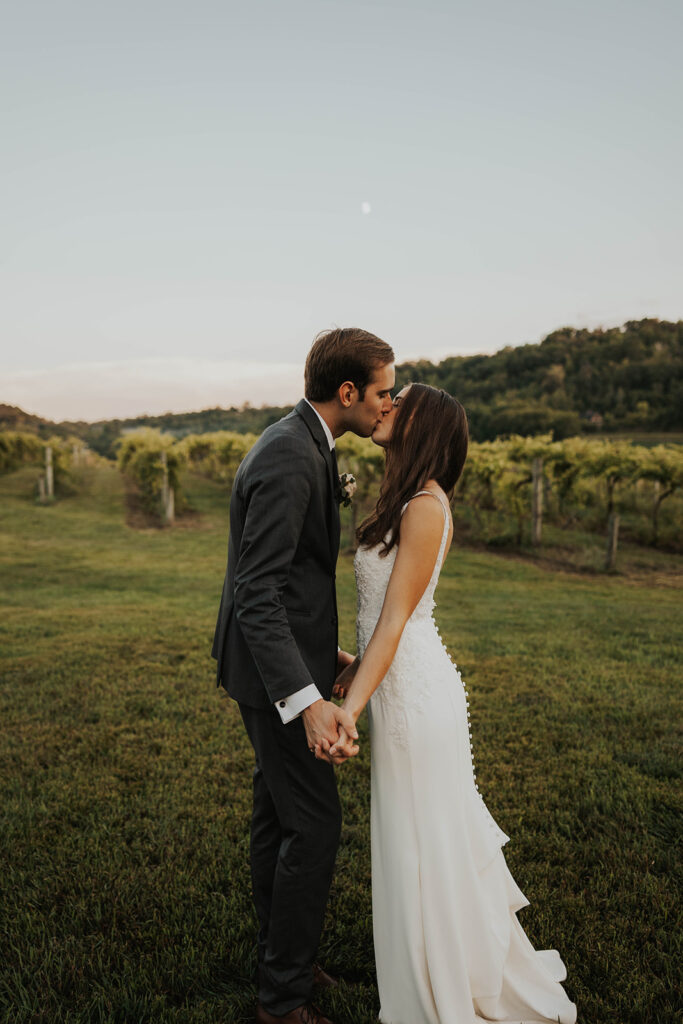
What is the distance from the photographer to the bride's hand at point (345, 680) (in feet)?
7.79

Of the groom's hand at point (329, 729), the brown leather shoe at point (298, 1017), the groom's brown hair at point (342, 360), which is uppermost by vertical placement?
the groom's brown hair at point (342, 360)

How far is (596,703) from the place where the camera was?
5.27 meters

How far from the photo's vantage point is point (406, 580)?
2012 mm

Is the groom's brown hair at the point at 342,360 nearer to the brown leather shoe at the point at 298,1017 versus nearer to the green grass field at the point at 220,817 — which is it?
the brown leather shoe at the point at 298,1017

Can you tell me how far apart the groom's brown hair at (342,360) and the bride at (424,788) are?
0.20 meters

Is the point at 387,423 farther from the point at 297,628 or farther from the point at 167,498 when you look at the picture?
the point at 167,498

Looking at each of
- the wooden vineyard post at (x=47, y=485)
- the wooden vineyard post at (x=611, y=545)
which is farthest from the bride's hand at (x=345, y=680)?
the wooden vineyard post at (x=47, y=485)

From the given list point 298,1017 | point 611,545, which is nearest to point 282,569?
point 298,1017

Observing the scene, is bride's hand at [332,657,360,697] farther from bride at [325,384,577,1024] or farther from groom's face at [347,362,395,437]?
groom's face at [347,362,395,437]

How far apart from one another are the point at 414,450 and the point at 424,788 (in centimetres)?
110

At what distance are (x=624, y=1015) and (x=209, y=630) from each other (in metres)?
6.27

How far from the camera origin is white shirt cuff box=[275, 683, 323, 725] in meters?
1.84

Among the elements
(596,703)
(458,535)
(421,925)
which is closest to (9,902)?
(421,925)

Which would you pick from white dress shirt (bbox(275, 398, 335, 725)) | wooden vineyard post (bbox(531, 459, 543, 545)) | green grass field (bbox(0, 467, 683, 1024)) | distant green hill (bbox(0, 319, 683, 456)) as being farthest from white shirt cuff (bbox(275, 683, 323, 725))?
distant green hill (bbox(0, 319, 683, 456))
